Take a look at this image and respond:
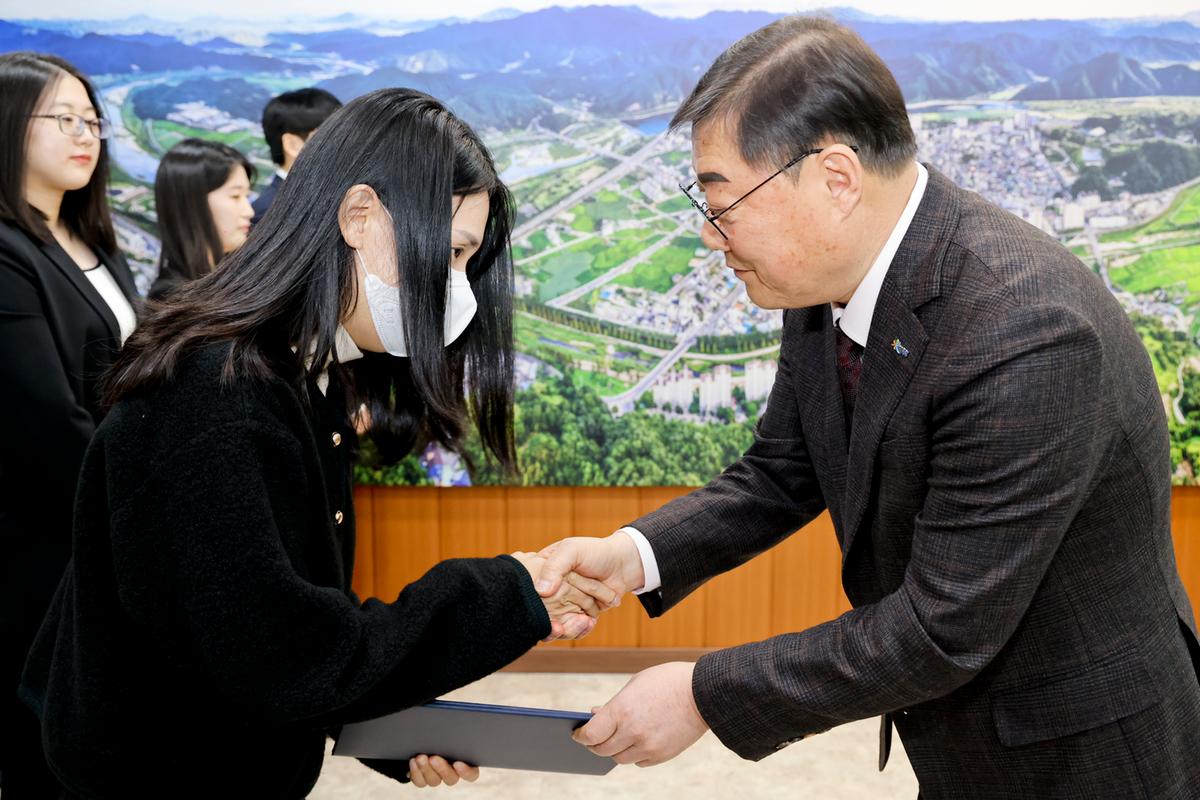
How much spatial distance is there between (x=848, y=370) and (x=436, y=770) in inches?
31.6

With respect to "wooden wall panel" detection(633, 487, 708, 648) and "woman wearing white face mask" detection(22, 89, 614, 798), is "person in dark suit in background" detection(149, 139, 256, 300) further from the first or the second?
"woman wearing white face mask" detection(22, 89, 614, 798)

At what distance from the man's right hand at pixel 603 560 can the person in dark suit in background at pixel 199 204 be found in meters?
1.82

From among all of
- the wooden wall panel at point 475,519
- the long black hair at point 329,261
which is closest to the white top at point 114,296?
the wooden wall panel at point 475,519

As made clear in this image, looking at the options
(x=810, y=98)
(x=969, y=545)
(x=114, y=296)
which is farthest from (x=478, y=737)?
(x=114, y=296)

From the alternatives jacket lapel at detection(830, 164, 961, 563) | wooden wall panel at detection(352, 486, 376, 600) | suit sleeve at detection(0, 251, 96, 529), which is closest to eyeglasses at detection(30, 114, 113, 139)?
suit sleeve at detection(0, 251, 96, 529)

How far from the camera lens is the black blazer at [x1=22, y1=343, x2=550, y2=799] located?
1.04 m

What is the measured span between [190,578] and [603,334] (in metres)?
2.29

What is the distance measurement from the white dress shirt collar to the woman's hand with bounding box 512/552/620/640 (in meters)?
0.60

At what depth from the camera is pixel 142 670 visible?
1.14 metres

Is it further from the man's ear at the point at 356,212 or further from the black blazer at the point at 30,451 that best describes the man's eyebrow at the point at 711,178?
the black blazer at the point at 30,451

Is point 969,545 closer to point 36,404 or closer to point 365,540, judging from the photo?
point 36,404

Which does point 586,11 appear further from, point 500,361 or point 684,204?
point 500,361

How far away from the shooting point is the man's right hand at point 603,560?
1622mm

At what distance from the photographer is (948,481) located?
117cm
